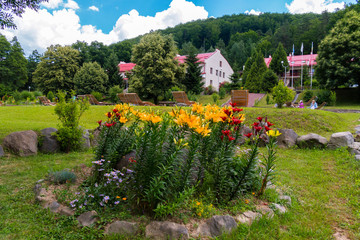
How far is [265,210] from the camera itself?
292 centimetres

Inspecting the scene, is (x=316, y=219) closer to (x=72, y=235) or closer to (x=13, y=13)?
(x=72, y=235)

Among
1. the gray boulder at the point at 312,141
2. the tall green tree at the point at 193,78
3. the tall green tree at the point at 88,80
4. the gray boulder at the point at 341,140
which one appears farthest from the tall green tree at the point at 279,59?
the gray boulder at the point at 341,140

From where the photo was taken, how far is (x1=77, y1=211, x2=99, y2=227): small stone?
256cm

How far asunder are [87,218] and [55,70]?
36.4 meters

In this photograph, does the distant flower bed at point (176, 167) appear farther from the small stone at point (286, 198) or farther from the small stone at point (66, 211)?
the small stone at point (286, 198)

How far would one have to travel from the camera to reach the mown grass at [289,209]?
8.21 feet

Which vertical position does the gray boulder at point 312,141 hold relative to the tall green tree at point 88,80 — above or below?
below

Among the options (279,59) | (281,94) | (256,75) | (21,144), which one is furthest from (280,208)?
(279,59)

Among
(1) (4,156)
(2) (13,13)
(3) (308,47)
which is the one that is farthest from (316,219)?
(3) (308,47)

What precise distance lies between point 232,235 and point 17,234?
2.32m

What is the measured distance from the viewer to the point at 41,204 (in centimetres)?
301

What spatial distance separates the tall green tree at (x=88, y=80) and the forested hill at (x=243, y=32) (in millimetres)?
32848

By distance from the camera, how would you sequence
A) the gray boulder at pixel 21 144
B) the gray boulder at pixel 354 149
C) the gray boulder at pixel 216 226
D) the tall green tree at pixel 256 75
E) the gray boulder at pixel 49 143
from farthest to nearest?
the tall green tree at pixel 256 75 < the gray boulder at pixel 49 143 < the gray boulder at pixel 354 149 < the gray boulder at pixel 21 144 < the gray boulder at pixel 216 226

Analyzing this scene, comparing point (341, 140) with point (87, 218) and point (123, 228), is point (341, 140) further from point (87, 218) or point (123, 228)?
point (87, 218)
